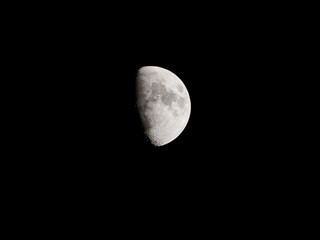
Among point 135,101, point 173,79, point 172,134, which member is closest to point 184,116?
point 172,134

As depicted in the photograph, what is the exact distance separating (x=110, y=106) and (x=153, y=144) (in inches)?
30.7

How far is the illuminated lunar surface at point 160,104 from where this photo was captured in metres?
2.97

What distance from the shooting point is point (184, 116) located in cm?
327

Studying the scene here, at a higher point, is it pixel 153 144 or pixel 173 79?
pixel 173 79

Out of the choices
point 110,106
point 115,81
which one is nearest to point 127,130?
point 110,106

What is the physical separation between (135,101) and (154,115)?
276 mm

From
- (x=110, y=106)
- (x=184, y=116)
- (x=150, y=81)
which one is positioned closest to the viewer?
(x=110, y=106)

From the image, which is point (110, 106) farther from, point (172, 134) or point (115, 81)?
point (172, 134)

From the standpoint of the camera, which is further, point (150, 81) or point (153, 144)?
point (153, 144)

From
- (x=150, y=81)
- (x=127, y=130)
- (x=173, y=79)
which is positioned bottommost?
(x=127, y=130)

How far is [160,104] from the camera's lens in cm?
298

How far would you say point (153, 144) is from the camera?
3270 millimetres

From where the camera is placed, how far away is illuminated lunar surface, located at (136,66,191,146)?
297 cm

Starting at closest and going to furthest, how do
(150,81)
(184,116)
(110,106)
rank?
(110,106) < (150,81) < (184,116)
